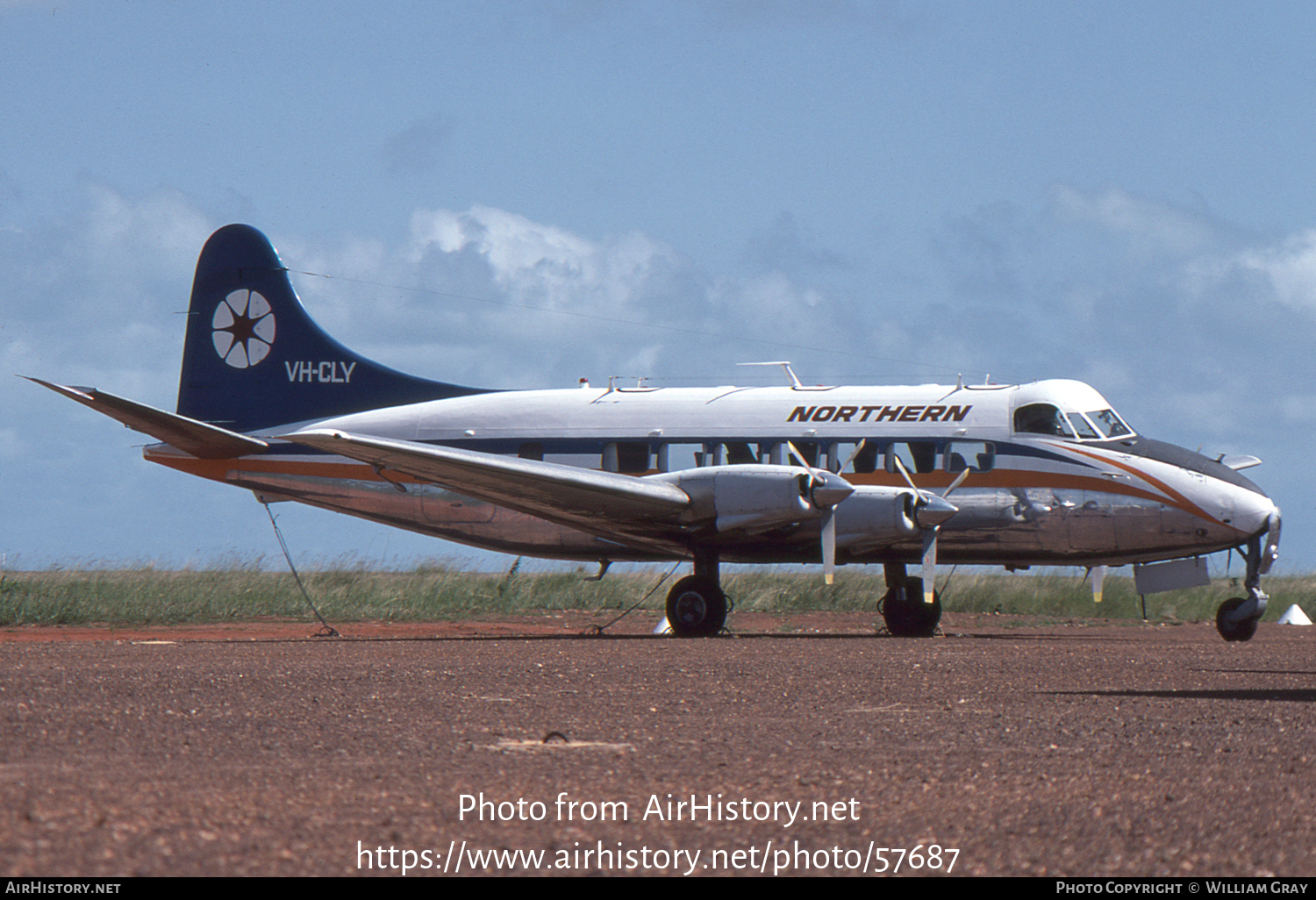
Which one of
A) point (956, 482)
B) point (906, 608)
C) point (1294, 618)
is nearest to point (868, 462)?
point (956, 482)

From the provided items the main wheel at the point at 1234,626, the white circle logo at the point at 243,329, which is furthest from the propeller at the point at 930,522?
the white circle logo at the point at 243,329

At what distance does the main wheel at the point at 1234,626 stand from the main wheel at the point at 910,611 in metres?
3.74

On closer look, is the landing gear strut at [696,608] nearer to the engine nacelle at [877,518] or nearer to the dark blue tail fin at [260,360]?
the engine nacelle at [877,518]

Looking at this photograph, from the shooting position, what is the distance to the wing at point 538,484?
16453 mm

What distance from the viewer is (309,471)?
20688mm

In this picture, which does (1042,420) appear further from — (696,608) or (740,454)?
(696,608)

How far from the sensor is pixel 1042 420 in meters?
18.4

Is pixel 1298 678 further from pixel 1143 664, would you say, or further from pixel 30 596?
pixel 30 596

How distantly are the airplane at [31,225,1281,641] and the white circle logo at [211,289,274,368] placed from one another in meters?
1.33

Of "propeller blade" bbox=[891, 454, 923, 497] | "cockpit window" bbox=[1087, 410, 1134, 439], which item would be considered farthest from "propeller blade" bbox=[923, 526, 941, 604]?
"cockpit window" bbox=[1087, 410, 1134, 439]

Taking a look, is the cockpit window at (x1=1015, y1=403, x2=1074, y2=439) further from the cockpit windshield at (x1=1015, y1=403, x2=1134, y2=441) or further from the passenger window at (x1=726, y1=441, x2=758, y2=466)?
the passenger window at (x1=726, y1=441, x2=758, y2=466)

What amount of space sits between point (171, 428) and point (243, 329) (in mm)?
3197
